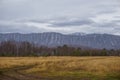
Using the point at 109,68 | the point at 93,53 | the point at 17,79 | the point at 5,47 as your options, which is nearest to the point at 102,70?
the point at 109,68

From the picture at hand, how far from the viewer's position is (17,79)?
41.2 m

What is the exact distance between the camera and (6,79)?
40.7 m

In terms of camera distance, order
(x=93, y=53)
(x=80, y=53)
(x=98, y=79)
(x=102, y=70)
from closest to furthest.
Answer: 1. (x=98, y=79)
2. (x=102, y=70)
3. (x=80, y=53)
4. (x=93, y=53)

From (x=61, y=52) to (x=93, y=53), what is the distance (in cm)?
2343

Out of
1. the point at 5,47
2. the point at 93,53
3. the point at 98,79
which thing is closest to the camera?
the point at 98,79

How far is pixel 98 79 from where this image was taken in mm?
40719

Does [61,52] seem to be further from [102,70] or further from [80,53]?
[102,70]

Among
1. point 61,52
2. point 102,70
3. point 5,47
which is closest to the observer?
point 102,70

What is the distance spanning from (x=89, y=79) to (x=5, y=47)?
15441cm

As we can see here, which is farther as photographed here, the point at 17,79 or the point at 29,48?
the point at 29,48

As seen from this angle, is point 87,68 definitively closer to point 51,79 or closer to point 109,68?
point 109,68

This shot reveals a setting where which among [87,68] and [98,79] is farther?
[87,68]

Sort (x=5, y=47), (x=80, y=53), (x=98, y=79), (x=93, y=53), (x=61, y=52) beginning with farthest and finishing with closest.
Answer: (x=5, y=47) → (x=61, y=52) → (x=93, y=53) → (x=80, y=53) → (x=98, y=79)

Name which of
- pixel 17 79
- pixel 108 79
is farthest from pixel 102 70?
pixel 17 79
